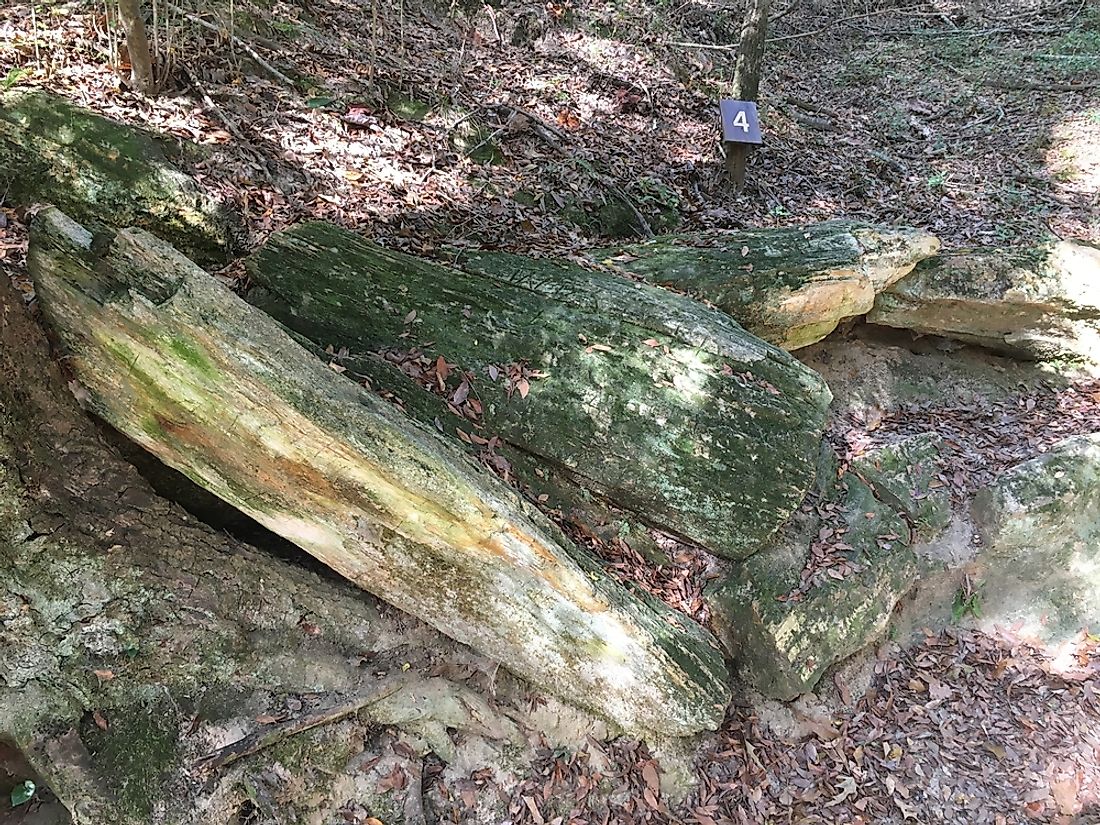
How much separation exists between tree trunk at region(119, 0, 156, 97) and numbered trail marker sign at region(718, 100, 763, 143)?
5.54m

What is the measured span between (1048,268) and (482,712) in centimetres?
698

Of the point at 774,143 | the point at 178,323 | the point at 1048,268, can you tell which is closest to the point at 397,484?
the point at 178,323

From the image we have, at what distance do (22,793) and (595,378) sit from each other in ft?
13.3

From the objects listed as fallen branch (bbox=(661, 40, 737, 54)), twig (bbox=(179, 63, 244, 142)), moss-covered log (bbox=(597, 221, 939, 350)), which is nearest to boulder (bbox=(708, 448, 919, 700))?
moss-covered log (bbox=(597, 221, 939, 350))

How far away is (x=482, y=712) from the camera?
4109 mm

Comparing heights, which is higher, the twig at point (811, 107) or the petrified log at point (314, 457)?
the twig at point (811, 107)

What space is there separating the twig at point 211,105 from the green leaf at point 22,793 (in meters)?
4.84

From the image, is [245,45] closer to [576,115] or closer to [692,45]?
[576,115]

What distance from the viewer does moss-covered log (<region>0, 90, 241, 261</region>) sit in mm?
4352

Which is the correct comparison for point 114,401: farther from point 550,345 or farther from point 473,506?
point 550,345

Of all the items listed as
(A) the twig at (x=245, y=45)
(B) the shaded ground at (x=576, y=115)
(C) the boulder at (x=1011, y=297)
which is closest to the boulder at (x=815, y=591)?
(C) the boulder at (x=1011, y=297)

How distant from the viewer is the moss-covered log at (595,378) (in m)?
4.68

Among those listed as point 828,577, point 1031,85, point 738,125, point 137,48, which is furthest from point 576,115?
point 1031,85

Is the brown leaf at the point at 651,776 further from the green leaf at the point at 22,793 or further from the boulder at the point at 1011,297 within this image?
the boulder at the point at 1011,297
